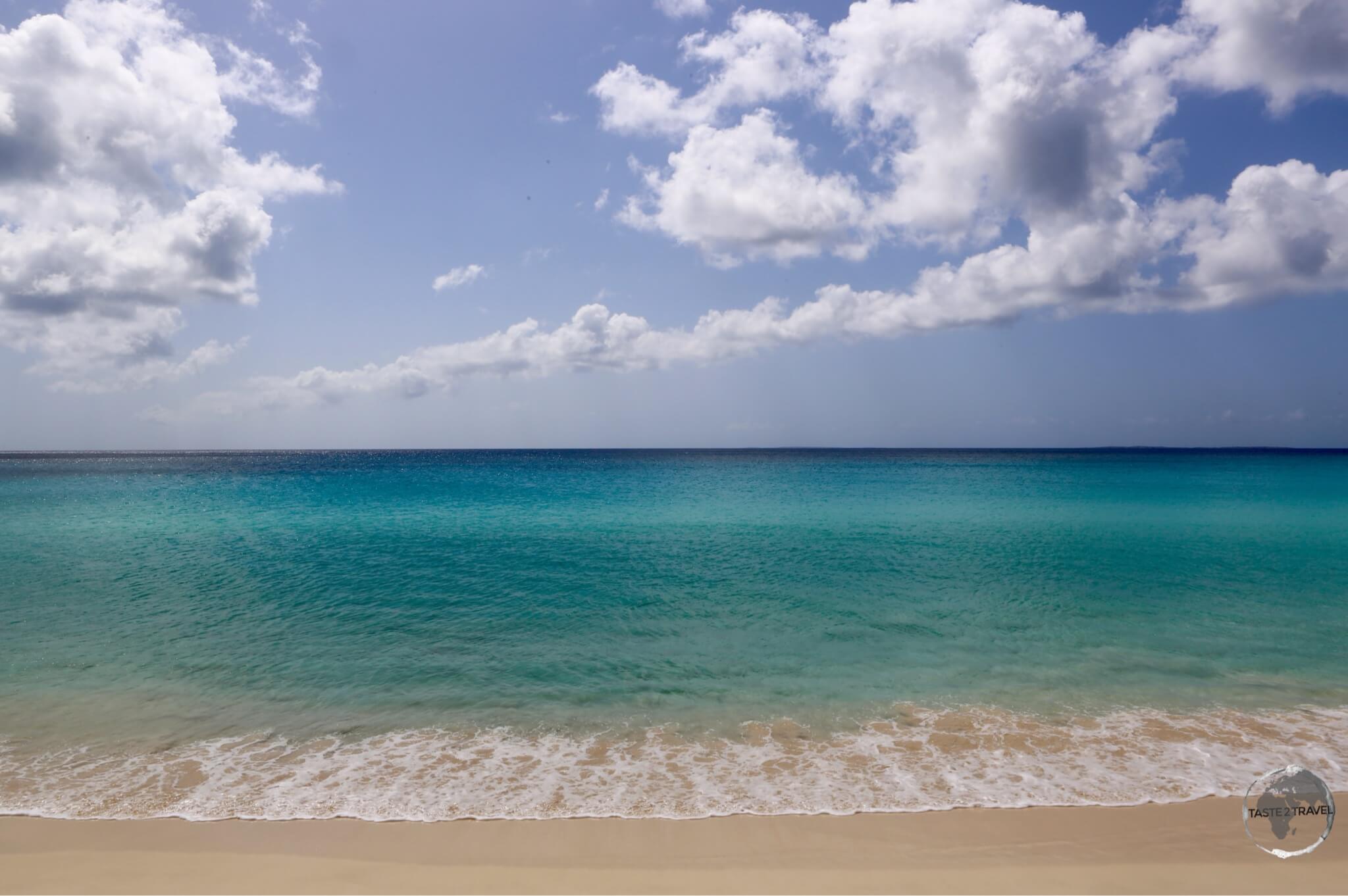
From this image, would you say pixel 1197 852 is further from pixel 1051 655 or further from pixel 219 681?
pixel 219 681

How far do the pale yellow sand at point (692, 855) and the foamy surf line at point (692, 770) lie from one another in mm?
240

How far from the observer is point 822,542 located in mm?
23859

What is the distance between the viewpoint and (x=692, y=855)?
5992mm

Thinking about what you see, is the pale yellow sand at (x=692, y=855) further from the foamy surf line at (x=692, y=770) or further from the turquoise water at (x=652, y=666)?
the turquoise water at (x=652, y=666)

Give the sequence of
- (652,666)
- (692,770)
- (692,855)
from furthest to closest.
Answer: (652,666) → (692,770) → (692,855)

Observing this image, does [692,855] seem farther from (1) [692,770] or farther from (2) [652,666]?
(2) [652,666]

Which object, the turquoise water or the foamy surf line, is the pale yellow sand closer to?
the foamy surf line

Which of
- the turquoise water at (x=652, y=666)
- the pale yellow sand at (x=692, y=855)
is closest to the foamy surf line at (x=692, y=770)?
the turquoise water at (x=652, y=666)

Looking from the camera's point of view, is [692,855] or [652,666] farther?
[652,666]

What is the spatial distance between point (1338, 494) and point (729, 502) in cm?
4248

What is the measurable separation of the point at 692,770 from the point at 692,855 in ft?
5.17

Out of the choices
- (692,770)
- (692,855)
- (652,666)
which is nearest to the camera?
(692,855)

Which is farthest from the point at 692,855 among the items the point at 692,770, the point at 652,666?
the point at 652,666

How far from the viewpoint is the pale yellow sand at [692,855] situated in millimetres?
5551
